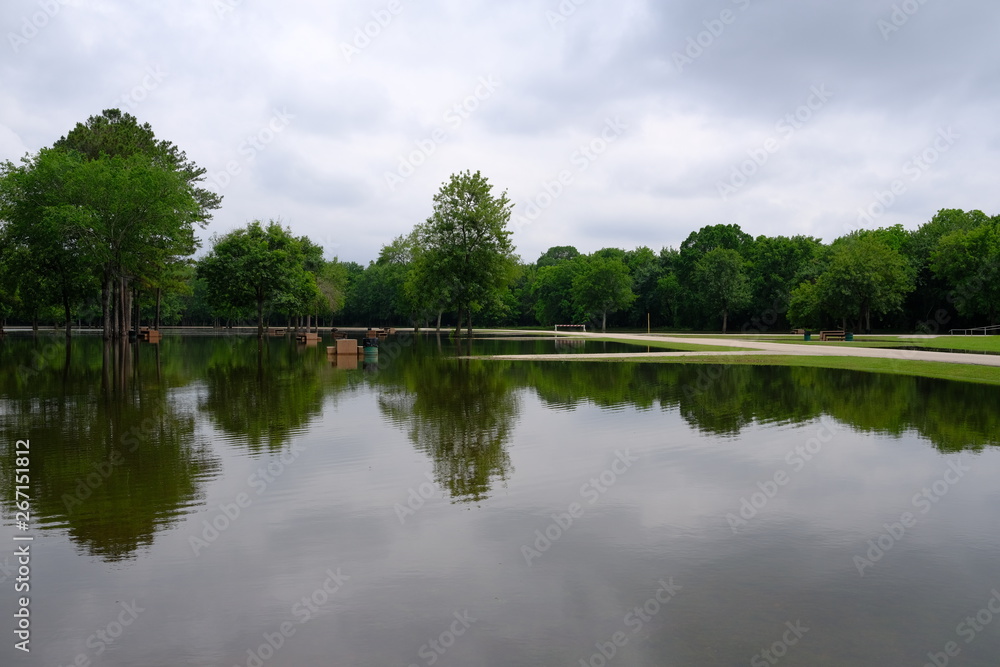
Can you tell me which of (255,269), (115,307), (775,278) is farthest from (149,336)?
(775,278)

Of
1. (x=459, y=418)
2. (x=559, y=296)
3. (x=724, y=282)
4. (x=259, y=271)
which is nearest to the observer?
(x=459, y=418)

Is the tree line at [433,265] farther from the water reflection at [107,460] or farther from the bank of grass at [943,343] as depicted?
the water reflection at [107,460]

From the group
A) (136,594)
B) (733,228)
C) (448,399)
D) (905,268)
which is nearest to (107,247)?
(448,399)

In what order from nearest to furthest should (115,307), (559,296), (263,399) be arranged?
(263,399) → (115,307) → (559,296)

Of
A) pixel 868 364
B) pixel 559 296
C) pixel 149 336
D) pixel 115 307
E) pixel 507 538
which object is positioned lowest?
pixel 507 538

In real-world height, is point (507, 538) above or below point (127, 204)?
below

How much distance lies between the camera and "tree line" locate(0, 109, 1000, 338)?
4272cm

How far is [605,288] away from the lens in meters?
105

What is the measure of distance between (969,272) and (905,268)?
5598 millimetres

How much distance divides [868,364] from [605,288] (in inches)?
3113

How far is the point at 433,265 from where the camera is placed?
55.2 meters

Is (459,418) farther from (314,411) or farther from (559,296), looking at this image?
(559,296)

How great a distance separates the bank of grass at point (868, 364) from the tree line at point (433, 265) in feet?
90.1

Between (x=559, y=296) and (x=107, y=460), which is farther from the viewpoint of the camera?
(x=559, y=296)
